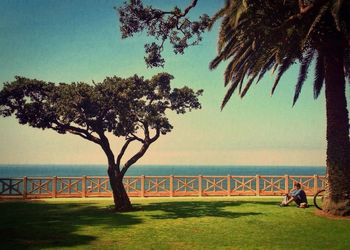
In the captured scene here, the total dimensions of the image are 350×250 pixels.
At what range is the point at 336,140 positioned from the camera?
51.0ft

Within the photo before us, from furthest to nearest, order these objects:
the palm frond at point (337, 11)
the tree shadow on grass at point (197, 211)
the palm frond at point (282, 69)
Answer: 1. the palm frond at point (282, 69)
2. the tree shadow on grass at point (197, 211)
3. the palm frond at point (337, 11)

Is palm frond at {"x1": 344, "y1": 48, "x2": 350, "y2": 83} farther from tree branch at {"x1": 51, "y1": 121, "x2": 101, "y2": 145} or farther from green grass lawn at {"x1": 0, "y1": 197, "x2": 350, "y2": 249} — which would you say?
tree branch at {"x1": 51, "y1": 121, "x2": 101, "y2": 145}

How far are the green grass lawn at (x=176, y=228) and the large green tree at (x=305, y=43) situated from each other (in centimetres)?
249

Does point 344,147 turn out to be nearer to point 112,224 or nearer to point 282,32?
point 282,32

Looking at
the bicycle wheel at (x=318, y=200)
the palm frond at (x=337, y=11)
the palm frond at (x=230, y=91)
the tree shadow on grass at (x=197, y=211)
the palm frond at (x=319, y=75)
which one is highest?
the palm frond at (x=337, y=11)

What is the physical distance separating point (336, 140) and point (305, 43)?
14.0 ft

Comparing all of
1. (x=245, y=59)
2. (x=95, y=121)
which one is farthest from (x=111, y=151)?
(x=245, y=59)

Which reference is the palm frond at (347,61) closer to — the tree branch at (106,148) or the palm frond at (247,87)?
the palm frond at (247,87)

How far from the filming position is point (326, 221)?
1445 centimetres

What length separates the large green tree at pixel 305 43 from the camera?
13.7 metres

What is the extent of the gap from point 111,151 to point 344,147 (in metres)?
12.0

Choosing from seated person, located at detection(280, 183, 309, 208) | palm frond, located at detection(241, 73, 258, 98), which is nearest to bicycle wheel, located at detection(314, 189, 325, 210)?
seated person, located at detection(280, 183, 309, 208)

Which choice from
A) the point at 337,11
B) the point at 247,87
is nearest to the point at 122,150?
the point at 247,87

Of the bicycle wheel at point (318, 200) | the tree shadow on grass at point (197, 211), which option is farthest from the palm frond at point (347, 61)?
the tree shadow on grass at point (197, 211)
